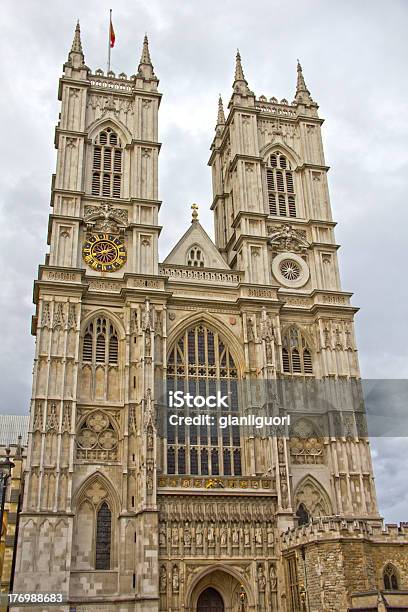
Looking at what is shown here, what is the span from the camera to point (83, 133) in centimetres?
4172

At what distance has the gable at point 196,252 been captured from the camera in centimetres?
4128

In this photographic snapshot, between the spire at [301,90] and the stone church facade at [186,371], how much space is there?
0.25 metres

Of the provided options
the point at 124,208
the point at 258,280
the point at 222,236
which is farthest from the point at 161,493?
the point at 222,236

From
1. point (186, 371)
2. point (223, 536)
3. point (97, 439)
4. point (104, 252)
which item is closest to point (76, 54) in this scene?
point (104, 252)

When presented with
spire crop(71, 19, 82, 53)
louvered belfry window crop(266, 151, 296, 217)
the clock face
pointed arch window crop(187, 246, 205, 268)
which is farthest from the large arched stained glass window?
spire crop(71, 19, 82, 53)

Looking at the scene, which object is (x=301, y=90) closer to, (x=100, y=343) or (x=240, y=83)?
(x=240, y=83)

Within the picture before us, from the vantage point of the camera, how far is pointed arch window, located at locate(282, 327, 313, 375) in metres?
39.2

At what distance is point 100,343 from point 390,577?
18.1 meters

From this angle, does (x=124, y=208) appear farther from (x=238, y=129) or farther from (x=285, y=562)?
(x=285, y=562)

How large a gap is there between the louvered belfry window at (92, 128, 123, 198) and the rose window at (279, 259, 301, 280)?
10675 millimetres

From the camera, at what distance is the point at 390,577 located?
28766mm

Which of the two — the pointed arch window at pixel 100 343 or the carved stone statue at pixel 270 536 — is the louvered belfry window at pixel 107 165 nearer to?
the pointed arch window at pixel 100 343

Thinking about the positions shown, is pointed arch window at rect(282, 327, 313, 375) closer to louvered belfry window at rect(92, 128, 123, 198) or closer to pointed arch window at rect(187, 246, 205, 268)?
pointed arch window at rect(187, 246, 205, 268)

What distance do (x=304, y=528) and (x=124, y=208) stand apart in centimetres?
2096
